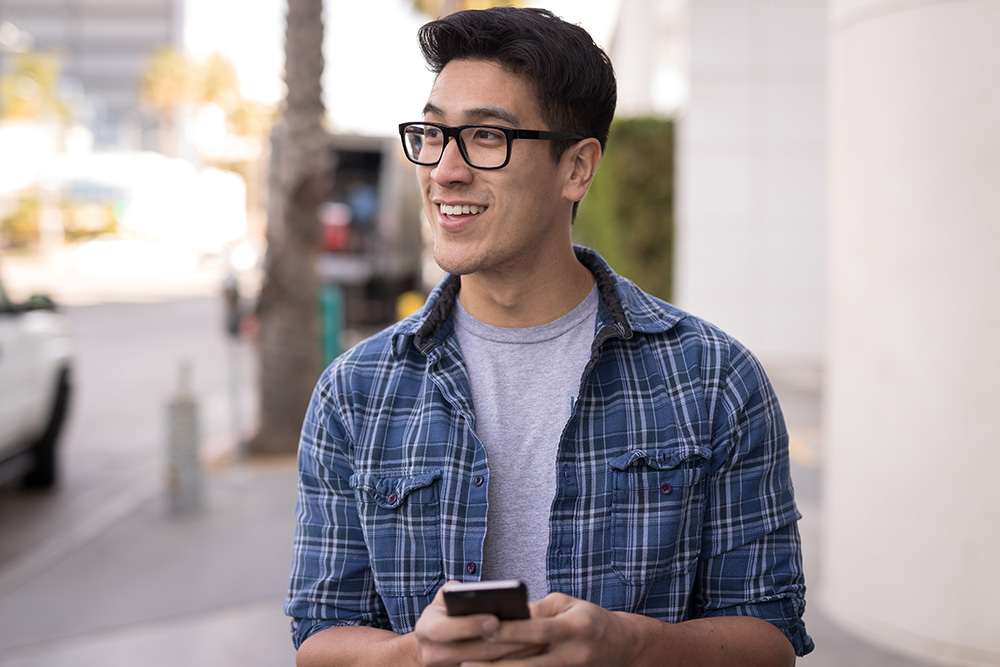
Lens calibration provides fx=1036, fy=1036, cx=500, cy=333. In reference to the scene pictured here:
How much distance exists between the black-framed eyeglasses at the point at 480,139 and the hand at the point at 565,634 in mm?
883

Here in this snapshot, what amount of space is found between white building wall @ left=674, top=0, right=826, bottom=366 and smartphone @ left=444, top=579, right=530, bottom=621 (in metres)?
14.1

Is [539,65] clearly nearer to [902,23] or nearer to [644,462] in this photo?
[644,462]

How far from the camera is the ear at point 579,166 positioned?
7.39 feet

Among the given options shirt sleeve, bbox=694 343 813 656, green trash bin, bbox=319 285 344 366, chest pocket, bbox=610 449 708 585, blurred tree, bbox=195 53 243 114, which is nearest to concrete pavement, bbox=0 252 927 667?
green trash bin, bbox=319 285 344 366

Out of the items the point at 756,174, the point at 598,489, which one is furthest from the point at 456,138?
the point at 756,174

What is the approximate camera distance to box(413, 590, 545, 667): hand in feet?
5.37

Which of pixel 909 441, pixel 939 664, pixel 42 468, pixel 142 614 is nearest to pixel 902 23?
pixel 909 441

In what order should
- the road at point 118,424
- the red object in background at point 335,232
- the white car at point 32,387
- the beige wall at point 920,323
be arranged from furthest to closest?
the red object in background at point 335,232, the white car at point 32,387, the road at point 118,424, the beige wall at point 920,323

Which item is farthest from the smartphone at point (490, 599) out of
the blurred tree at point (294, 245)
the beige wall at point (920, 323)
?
the blurred tree at point (294, 245)

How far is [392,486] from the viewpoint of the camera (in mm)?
2059

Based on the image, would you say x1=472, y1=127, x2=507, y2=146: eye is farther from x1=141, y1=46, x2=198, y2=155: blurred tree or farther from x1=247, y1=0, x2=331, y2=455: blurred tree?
x1=141, y1=46, x2=198, y2=155: blurred tree

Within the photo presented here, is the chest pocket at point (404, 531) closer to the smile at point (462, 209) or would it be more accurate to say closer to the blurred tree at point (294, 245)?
the smile at point (462, 209)

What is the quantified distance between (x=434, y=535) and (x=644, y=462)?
440 mm

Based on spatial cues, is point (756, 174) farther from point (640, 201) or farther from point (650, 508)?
point (650, 508)
